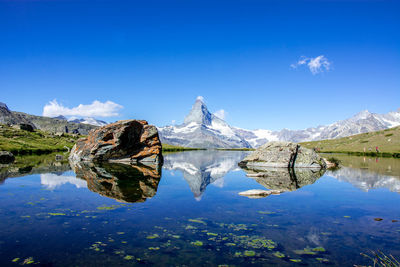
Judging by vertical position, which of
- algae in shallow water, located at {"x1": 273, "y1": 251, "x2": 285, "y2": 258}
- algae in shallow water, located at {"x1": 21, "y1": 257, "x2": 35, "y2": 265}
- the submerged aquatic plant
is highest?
the submerged aquatic plant

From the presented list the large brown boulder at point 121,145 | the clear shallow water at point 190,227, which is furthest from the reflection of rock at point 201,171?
the large brown boulder at point 121,145

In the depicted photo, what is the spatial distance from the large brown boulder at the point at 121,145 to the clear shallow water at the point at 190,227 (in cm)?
3491

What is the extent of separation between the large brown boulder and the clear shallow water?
1374 inches

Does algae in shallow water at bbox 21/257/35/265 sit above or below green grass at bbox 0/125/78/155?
below

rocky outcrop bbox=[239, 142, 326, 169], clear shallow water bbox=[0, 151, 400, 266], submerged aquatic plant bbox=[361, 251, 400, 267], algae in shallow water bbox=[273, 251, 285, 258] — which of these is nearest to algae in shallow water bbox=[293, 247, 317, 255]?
clear shallow water bbox=[0, 151, 400, 266]

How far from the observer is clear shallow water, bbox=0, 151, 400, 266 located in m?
10.5

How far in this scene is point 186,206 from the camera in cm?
1933

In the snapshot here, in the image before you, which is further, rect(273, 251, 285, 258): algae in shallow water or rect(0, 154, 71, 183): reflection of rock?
rect(0, 154, 71, 183): reflection of rock

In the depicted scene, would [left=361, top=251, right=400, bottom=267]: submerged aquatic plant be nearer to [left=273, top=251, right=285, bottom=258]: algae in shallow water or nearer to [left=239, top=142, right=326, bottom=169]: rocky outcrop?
[left=273, top=251, right=285, bottom=258]: algae in shallow water

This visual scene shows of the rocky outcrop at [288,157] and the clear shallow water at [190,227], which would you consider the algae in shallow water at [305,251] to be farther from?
the rocky outcrop at [288,157]

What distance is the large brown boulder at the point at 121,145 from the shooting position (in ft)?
193

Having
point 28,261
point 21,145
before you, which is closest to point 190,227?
point 28,261

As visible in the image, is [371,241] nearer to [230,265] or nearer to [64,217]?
[230,265]

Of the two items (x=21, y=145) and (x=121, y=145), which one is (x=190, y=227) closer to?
(x=121, y=145)
